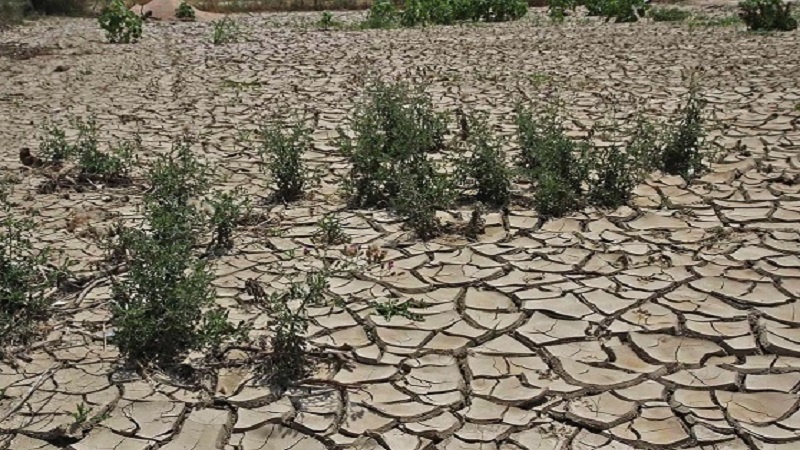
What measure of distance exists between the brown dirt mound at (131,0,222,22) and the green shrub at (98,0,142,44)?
384 cm

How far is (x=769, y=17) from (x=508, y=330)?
34.3 feet

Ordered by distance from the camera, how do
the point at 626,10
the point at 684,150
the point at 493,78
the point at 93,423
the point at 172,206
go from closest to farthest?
the point at 93,423 < the point at 172,206 < the point at 684,150 < the point at 493,78 < the point at 626,10

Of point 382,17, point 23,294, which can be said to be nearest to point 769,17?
point 382,17

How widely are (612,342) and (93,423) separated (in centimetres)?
214

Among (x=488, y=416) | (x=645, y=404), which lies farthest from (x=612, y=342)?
(x=488, y=416)

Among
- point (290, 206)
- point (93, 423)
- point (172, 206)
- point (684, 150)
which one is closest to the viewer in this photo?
point (93, 423)

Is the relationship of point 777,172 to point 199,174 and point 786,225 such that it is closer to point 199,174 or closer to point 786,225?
point 786,225

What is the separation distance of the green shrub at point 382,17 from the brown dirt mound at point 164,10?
3.83 metres

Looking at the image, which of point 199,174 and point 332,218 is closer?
point 332,218

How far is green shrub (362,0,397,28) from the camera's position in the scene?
15414mm

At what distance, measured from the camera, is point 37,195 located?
585cm

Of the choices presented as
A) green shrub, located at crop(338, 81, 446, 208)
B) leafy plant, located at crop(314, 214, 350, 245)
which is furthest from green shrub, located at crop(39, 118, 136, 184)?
leafy plant, located at crop(314, 214, 350, 245)

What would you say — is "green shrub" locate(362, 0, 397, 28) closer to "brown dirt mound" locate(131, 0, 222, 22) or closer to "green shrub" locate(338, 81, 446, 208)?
"brown dirt mound" locate(131, 0, 222, 22)

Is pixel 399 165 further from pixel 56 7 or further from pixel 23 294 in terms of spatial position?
pixel 56 7
